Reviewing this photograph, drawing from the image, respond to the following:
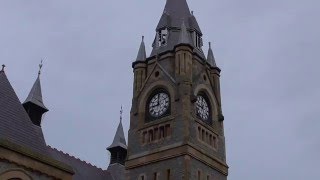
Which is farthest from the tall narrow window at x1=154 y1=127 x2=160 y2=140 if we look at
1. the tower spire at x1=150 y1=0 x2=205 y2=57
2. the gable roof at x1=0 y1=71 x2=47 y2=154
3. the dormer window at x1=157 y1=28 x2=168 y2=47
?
the gable roof at x1=0 y1=71 x2=47 y2=154

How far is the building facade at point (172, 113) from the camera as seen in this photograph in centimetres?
4091

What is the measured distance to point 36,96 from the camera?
47656 mm

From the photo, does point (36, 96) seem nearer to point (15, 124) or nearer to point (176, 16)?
point (176, 16)

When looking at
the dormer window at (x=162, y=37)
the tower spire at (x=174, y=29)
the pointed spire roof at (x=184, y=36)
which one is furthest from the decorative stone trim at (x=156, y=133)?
the dormer window at (x=162, y=37)

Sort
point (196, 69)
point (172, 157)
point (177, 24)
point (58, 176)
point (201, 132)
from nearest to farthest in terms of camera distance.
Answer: point (58, 176) < point (172, 157) < point (201, 132) < point (196, 69) < point (177, 24)

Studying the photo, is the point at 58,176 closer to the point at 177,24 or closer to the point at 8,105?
the point at 8,105

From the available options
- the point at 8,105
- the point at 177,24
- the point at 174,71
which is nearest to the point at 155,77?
the point at 174,71

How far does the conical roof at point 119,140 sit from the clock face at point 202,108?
13.6 m

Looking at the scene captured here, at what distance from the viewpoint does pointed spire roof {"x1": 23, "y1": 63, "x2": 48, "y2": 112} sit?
4666 centimetres

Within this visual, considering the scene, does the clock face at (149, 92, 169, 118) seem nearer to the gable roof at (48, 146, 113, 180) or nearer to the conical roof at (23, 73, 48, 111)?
the gable roof at (48, 146, 113, 180)

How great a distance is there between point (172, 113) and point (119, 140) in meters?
15.4

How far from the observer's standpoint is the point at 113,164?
52406 mm

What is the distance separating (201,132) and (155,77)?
22.6ft

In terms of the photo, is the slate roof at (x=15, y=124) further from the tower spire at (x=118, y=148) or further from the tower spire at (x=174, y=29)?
the tower spire at (x=118, y=148)
